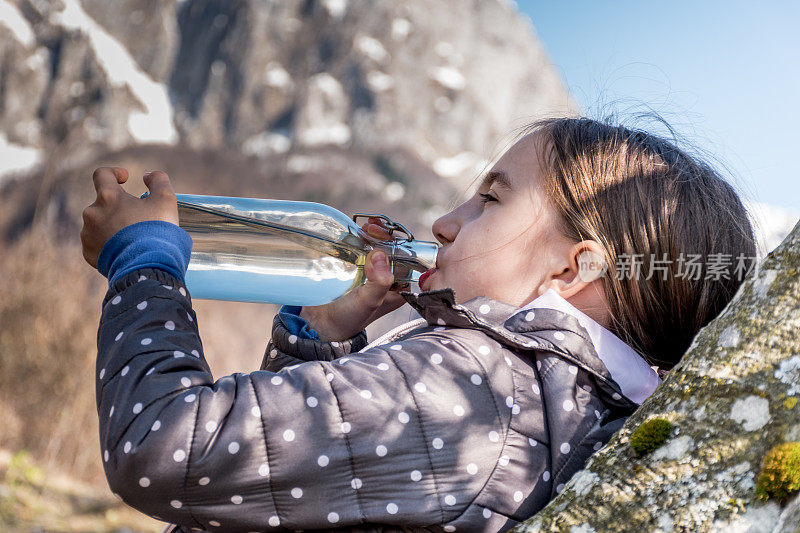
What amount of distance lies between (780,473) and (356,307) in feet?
4.63

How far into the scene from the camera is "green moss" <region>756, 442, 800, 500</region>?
36.3 inches

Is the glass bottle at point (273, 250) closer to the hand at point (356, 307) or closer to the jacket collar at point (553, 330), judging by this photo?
the hand at point (356, 307)

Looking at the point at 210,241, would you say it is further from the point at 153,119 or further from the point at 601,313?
the point at 153,119

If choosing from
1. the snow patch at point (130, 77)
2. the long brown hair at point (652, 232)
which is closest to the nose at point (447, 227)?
the long brown hair at point (652, 232)

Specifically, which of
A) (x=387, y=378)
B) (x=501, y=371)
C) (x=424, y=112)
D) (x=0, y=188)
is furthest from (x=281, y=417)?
(x=424, y=112)

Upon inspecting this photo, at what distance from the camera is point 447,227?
174cm

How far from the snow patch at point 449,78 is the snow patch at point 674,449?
16.2 m

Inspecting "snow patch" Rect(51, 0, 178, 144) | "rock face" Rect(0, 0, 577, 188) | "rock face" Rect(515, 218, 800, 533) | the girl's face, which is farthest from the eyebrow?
"snow patch" Rect(51, 0, 178, 144)

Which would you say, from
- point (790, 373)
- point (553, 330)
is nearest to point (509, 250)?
point (553, 330)

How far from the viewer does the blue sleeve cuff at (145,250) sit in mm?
1327

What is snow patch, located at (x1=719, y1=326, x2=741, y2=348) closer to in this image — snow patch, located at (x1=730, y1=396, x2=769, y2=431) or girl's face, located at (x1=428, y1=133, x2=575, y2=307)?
snow patch, located at (x1=730, y1=396, x2=769, y2=431)

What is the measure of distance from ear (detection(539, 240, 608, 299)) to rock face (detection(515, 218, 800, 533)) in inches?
18.5

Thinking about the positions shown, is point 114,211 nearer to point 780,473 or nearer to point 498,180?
point 498,180

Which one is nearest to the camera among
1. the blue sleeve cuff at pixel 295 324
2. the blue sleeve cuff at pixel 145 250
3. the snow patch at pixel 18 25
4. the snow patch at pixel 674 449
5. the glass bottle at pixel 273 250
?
the snow patch at pixel 674 449
